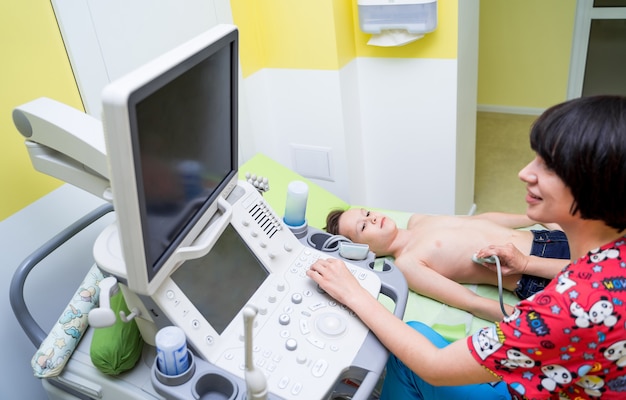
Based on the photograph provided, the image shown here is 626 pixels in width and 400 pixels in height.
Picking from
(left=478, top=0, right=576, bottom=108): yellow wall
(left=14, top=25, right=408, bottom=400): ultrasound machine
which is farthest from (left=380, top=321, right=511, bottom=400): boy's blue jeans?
(left=478, top=0, right=576, bottom=108): yellow wall

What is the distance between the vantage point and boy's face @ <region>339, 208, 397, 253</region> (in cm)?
186

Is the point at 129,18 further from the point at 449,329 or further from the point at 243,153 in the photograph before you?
the point at 449,329

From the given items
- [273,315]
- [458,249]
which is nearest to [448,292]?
[458,249]

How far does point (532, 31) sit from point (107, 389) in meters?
3.64

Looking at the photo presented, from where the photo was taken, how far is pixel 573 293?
2.86 feet

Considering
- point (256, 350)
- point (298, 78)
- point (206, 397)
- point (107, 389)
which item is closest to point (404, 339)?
point (256, 350)

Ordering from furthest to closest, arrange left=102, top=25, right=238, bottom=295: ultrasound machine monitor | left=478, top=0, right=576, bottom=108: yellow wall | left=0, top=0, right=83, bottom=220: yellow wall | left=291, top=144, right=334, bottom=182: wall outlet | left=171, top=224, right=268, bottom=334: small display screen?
left=478, top=0, right=576, bottom=108: yellow wall, left=291, top=144, right=334, bottom=182: wall outlet, left=0, top=0, right=83, bottom=220: yellow wall, left=171, top=224, right=268, bottom=334: small display screen, left=102, top=25, right=238, bottom=295: ultrasound machine monitor

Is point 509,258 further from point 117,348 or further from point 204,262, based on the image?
point 117,348

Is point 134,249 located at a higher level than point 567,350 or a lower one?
higher

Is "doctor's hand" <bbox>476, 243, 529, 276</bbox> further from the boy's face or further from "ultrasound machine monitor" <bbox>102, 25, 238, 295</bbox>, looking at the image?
"ultrasound machine monitor" <bbox>102, 25, 238, 295</bbox>

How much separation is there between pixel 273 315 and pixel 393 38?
4.42 ft

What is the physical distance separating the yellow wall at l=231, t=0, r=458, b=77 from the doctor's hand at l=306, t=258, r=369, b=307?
3.70 ft

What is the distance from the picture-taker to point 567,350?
0.87 meters

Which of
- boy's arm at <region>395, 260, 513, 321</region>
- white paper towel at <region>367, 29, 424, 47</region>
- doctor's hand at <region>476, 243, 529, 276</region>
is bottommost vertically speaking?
boy's arm at <region>395, 260, 513, 321</region>
